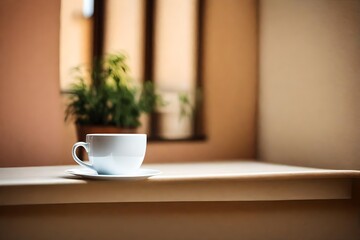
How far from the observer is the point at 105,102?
127 centimetres

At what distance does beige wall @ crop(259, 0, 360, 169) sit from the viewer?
1.06m

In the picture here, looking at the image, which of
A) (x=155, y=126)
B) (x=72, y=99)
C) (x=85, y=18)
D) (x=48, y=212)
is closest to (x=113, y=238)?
(x=48, y=212)

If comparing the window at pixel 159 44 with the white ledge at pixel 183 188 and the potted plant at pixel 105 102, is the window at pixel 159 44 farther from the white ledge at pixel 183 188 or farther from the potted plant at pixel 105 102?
the white ledge at pixel 183 188

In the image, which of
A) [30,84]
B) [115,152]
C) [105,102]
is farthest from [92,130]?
[115,152]

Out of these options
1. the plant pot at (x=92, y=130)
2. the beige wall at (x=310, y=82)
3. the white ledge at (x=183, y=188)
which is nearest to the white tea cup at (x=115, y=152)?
the white ledge at (x=183, y=188)

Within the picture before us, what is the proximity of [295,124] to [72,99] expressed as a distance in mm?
696

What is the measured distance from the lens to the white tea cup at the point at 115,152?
2.56 feet

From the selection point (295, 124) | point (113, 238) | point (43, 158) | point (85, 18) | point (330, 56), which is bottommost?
point (113, 238)

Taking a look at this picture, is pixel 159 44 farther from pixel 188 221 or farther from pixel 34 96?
pixel 188 221

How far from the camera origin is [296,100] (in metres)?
1.27

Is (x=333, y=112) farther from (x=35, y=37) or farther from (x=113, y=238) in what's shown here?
(x=35, y=37)

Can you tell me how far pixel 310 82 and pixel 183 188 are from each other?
1.92 ft

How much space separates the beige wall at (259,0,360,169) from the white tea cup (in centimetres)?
57

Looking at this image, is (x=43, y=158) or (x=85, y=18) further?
(x=85, y=18)
